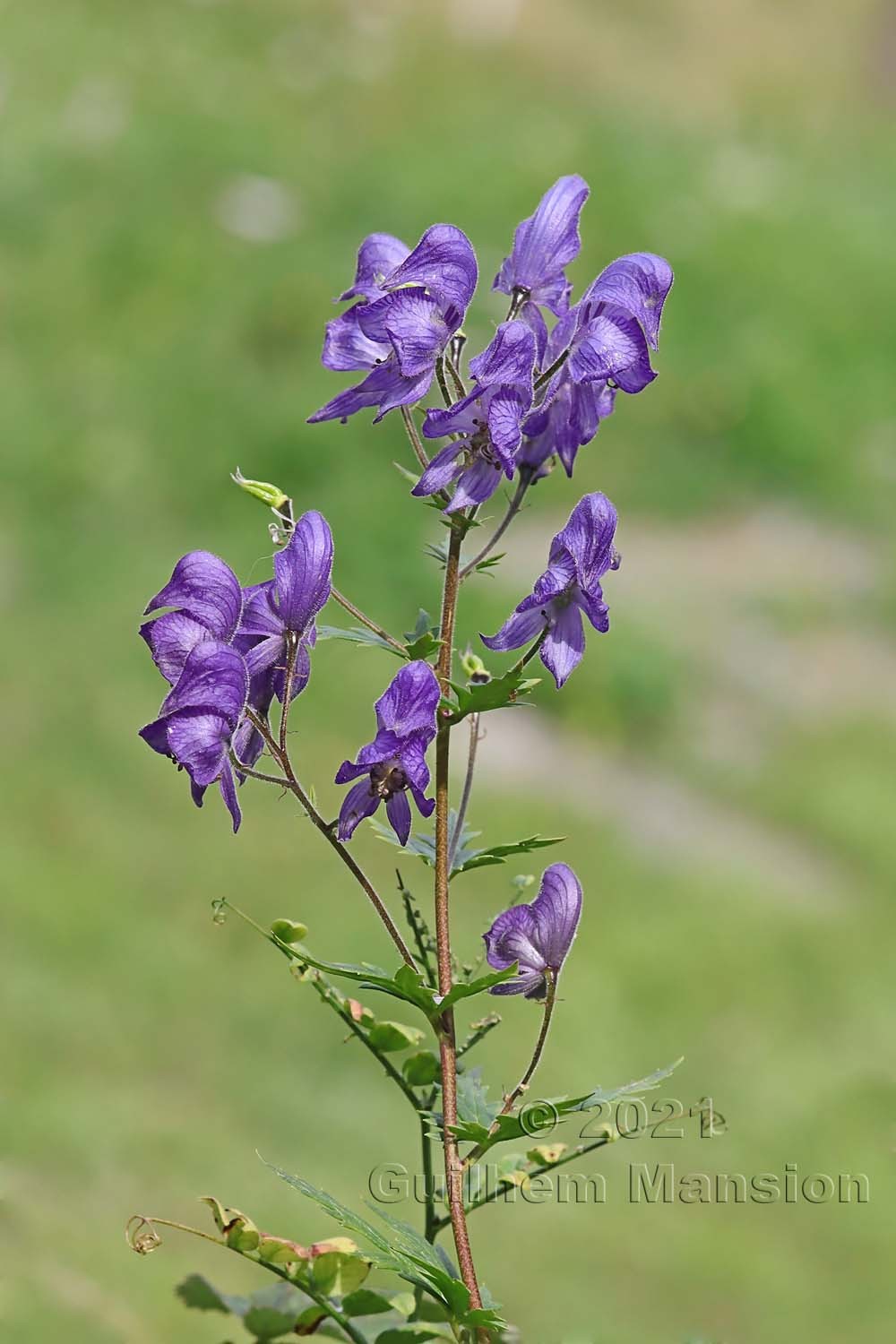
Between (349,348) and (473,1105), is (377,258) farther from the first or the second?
(473,1105)

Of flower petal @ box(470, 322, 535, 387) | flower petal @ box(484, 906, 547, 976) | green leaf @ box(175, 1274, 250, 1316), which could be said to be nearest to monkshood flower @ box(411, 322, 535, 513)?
flower petal @ box(470, 322, 535, 387)

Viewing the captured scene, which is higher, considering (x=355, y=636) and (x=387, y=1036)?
(x=355, y=636)

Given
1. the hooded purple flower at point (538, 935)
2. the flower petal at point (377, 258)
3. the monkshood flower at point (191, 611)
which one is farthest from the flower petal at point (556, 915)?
the flower petal at point (377, 258)

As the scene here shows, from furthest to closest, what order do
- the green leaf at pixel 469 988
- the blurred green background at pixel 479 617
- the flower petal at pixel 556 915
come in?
the blurred green background at pixel 479 617
the flower petal at pixel 556 915
the green leaf at pixel 469 988

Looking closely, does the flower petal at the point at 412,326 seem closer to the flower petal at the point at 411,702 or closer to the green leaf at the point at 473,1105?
the flower petal at the point at 411,702

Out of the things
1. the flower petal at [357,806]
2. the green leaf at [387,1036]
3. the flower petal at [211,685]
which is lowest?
the green leaf at [387,1036]

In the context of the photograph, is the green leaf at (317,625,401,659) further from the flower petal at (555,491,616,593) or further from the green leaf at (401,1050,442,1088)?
the green leaf at (401,1050,442,1088)

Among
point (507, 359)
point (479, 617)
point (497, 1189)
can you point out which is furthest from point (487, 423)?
point (479, 617)

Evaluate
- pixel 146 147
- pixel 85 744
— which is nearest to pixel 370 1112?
pixel 85 744
